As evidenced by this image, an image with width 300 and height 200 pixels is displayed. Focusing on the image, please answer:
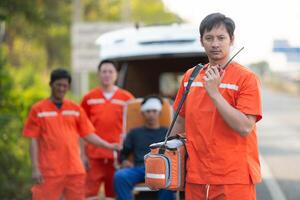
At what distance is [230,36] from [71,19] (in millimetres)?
24378

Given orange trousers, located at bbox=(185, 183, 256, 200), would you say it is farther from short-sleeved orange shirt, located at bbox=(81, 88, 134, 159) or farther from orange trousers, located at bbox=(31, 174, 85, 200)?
short-sleeved orange shirt, located at bbox=(81, 88, 134, 159)

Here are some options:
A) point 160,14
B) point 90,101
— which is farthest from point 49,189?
point 160,14

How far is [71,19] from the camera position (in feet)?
95.1

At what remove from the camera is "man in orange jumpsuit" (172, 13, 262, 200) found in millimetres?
4883

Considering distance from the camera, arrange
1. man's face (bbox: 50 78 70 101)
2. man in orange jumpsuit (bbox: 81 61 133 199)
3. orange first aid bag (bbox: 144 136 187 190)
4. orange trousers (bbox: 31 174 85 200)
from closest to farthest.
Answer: orange first aid bag (bbox: 144 136 187 190) < orange trousers (bbox: 31 174 85 200) < man's face (bbox: 50 78 70 101) < man in orange jumpsuit (bbox: 81 61 133 199)

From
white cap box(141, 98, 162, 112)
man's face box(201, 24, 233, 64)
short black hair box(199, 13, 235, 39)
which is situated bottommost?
white cap box(141, 98, 162, 112)

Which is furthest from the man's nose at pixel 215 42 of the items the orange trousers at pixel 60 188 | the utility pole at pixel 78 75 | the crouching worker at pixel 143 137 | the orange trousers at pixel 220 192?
the utility pole at pixel 78 75

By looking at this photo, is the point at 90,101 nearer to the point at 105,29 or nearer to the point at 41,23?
the point at 41,23

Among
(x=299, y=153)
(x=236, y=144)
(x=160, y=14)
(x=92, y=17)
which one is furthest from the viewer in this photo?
(x=160, y=14)

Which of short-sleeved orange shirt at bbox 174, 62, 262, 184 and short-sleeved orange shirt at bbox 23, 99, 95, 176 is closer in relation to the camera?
short-sleeved orange shirt at bbox 174, 62, 262, 184

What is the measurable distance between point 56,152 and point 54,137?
0.15 metres

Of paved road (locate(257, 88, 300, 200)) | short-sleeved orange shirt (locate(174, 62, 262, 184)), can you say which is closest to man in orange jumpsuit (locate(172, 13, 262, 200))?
short-sleeved orange shirt (locate(174, 62, 262, 184))

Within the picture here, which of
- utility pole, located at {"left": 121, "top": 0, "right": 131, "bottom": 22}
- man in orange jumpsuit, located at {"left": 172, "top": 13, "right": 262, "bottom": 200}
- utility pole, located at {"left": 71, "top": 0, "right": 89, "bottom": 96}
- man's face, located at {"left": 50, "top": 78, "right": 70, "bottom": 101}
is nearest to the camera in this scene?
man in orange jumpsuit, located at {"left": 172, "top": 13, "right": 262, "bottom": 200}

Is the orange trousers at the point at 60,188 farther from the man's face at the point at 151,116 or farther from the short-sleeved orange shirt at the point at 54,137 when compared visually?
the man's face at the point at 151,116
